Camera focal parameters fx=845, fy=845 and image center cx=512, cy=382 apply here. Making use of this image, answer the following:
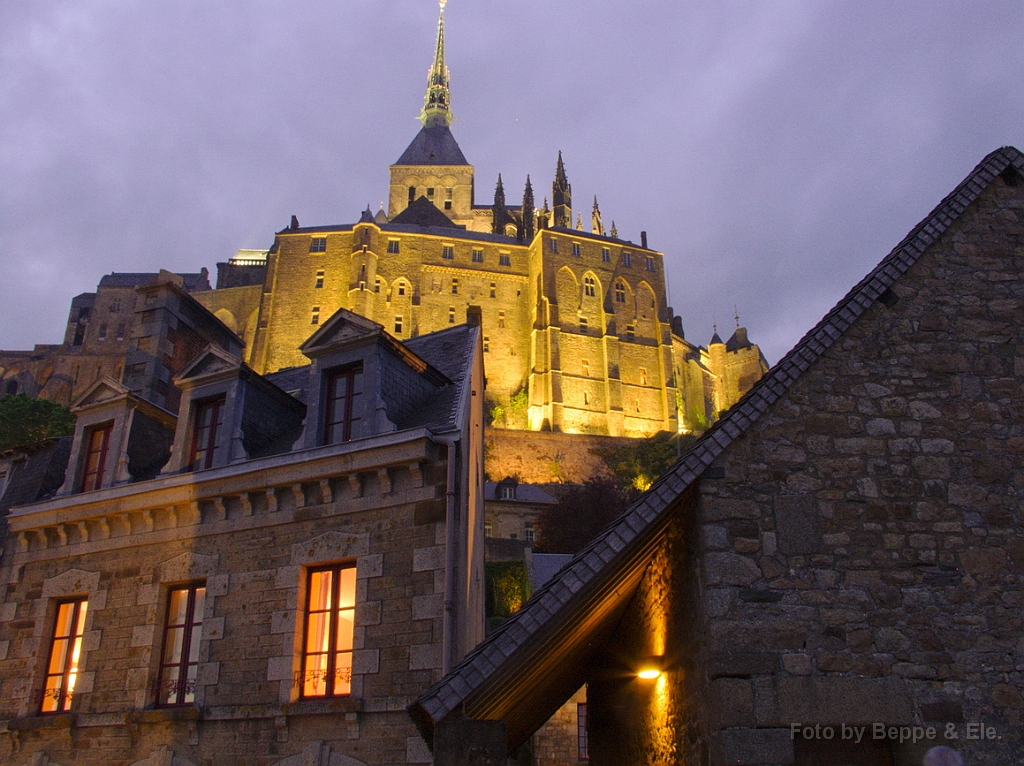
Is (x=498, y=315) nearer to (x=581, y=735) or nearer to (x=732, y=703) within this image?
(x=581, y=735)

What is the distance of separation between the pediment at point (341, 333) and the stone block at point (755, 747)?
6.91 m

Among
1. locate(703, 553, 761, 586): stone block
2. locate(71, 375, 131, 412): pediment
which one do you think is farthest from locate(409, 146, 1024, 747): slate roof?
locate(71, 375, 131, 412): pediment

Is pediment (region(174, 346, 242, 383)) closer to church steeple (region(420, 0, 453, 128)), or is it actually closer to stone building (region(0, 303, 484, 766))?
stone building (region(0, 303, 484, 766))

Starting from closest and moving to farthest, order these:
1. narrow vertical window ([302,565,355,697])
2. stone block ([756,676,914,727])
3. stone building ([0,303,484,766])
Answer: stone block ([756,676,914,727]) < stone building ([0,303,484,766]) < narrow vertical window ([302,565,355,697])

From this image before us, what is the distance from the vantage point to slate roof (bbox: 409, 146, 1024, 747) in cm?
507

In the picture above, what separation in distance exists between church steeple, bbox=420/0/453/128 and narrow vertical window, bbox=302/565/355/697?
4360 inches

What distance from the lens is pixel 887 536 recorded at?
5930 millimetres

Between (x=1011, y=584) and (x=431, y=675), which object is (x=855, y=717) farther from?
(x=431, y=675)

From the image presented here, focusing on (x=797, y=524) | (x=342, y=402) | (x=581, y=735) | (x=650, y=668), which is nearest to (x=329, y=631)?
(x=342, y=402)

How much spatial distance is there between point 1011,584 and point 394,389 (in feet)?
23.5

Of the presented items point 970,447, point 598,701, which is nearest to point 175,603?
point 598,701

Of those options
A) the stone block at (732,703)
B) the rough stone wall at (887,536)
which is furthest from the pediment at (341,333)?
the stone block at (732,703)

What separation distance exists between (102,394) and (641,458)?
53399mm

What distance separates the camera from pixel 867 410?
6.27 metres
